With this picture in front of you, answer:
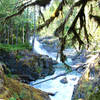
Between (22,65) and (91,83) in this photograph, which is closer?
(91,83)

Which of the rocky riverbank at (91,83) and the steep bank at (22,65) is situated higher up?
the rocky riverbank at (91,83)

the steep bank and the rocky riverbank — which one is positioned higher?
the rocky riverbank

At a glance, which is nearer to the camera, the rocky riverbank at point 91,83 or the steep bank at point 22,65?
the rocky riverbank at point 91,83

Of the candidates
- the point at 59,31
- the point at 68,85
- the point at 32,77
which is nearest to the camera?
the point at 59,31

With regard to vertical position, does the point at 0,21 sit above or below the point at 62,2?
below

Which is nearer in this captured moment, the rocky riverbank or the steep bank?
the rocky riverbank

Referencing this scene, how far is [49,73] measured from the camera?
19.0m

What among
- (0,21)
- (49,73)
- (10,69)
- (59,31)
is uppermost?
(0,21)

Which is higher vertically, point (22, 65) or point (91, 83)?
point (91, 83)

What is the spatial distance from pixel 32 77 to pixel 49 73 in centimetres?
258

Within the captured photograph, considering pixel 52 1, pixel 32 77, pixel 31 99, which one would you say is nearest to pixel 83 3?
pixel 52 1

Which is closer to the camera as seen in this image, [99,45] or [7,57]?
[99,45]

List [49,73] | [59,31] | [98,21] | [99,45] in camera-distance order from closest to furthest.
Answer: [59,31]
[98,21]
[99,45]
[49,73]

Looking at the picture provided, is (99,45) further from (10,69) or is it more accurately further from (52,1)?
(10,69)
